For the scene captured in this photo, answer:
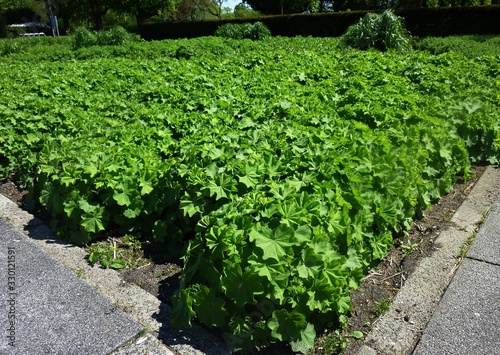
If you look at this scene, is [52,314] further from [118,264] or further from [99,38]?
[99,38]

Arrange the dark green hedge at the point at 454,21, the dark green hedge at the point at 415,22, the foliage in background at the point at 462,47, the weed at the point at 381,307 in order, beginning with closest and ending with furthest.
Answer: the weed at the point at 381,307 → the foliage in background at the point at 462,47 → the dark green hedge at the point at 454,21 → the dark green hedge at the point at 415,22

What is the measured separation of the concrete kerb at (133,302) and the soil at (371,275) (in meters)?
0.11

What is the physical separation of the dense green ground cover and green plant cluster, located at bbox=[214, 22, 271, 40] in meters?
11.7

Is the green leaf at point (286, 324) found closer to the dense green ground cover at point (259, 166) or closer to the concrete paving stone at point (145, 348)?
the dense green ground cover at point (259, 166)

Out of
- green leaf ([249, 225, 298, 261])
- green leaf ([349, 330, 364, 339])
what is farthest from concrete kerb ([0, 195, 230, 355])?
green leaf ([349, 330, 364, 339])

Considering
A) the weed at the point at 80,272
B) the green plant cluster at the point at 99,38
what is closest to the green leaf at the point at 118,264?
the weed at the point at 80,272

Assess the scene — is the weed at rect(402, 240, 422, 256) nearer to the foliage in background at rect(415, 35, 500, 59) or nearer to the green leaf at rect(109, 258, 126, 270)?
the green leaf at rect(109, 258, 126, 270)

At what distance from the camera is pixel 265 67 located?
7.43 meters

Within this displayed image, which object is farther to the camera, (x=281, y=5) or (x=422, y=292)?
(x=281, y=5)

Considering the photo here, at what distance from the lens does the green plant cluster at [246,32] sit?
17.9 meters

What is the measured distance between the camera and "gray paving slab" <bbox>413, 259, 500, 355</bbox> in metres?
2.46

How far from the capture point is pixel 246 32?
1827cm

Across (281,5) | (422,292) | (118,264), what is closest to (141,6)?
(281,5)

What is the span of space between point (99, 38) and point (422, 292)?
1697 cm
